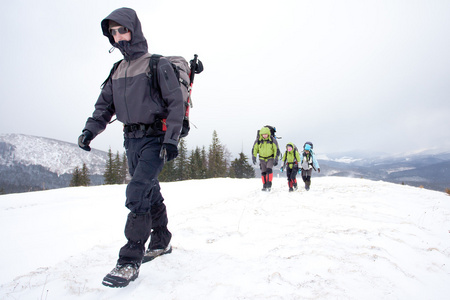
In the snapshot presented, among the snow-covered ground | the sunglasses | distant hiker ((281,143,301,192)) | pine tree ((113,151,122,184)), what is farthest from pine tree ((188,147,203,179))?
the sunglasses

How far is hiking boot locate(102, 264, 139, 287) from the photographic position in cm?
195

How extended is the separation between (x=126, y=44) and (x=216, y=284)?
284cm

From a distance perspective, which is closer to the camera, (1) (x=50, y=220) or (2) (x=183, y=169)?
(1) (x=50, y=220)

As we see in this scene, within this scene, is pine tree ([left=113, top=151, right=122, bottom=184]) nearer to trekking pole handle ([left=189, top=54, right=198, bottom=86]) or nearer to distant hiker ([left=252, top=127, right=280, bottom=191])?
distant hiker ([left=252, top=127, right=280, bottom=191])

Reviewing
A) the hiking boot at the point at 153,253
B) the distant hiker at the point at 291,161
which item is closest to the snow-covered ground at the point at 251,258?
the hiking boot at the point at 153,253

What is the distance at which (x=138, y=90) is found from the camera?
2.51m

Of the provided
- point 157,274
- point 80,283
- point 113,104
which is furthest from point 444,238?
point 113,104

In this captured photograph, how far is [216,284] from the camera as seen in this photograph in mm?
2021

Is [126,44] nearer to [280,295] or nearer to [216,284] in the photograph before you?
[216,284]

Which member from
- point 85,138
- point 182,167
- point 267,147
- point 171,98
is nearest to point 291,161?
point 267,147

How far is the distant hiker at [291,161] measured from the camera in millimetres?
10133

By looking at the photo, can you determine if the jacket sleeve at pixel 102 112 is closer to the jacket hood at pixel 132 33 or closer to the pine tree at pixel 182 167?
the jacket hood at pixel 132 33

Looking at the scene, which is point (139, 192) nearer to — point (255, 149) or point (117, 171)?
point (255, 149)

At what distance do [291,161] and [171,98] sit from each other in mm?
8798
